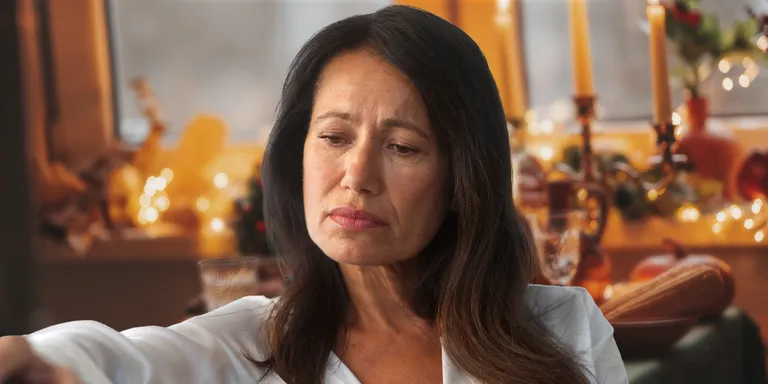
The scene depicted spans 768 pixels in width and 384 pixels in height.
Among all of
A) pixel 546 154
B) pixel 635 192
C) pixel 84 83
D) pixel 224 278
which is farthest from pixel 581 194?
pixel 84 83

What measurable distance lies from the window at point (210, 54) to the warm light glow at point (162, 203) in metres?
0.39

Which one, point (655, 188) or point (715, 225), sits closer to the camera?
point (655, 188)

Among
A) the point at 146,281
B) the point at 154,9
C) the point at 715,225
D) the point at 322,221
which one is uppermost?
the point at 154,9

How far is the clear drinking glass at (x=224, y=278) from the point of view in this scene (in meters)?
1.75

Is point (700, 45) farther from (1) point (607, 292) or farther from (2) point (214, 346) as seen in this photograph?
(2) point (214, 346)

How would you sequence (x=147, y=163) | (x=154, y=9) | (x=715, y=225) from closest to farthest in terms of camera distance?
(x=715, y=225) → (x=147, y=163) → (x=154, y=9)

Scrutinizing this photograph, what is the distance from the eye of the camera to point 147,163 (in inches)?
147

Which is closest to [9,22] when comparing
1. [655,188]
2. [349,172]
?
[349,172]

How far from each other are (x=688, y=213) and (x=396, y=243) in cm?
164

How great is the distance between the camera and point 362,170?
3.78ft

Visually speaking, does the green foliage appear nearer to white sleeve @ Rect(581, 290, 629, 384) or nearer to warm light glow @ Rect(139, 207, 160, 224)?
white sleeve @ Rect(581, 290, 629, 384)

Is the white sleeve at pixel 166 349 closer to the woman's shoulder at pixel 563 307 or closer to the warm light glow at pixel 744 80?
the woman's shoulder at pixel 563 307

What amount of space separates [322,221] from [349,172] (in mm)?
63

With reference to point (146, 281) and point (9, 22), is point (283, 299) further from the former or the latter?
point (146, 281)
